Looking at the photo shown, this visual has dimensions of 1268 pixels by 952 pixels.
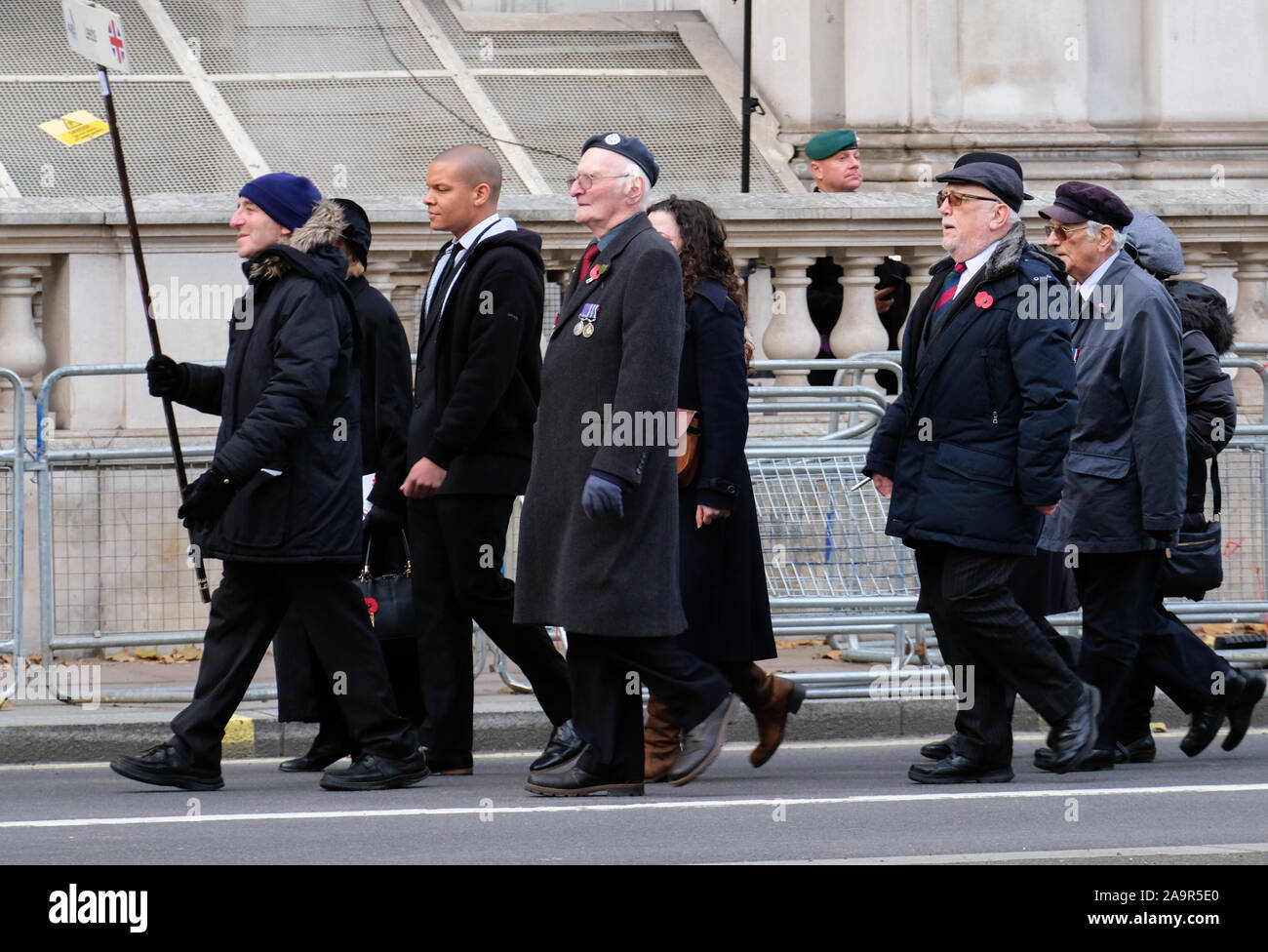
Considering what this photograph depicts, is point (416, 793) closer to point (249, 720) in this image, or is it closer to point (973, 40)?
point (249, 720)

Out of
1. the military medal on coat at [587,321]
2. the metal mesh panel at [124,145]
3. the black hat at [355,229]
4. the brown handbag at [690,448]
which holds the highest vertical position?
the metal mesh panel at [124,145]

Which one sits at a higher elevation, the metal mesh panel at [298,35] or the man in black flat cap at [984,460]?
the metal mesh panel at [298,35]

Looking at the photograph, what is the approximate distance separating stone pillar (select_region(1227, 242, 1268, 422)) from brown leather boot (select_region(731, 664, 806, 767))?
14.7ft

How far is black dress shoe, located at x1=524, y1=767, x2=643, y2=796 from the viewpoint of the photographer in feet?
26.2

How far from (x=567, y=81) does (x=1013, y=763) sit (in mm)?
8672

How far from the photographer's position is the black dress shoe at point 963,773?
8415 millimetres

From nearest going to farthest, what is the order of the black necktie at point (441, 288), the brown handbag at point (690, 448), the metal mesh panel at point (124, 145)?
the brown handbag at point (690, 448) → the black necktie at point (441, 288) → the metal mesh panel at point (124, 145)

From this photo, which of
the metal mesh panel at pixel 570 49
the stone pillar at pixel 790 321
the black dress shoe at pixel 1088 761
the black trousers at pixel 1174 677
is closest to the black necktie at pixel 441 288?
the black dress shoe at pixel 1088 761

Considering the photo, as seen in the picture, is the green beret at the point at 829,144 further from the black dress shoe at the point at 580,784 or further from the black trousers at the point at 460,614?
the black dress shoe at the point at 580,784

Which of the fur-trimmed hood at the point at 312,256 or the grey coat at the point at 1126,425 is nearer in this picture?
the fur-trimmed hood at the point at 312,256

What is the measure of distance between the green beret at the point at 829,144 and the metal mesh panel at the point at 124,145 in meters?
3.58

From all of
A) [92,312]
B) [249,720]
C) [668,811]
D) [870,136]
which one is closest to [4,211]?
[92,312]

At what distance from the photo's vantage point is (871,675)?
10.2 metres

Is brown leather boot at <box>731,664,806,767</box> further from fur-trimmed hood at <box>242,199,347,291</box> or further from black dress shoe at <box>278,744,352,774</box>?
fur-trimmed hood at <box>242,199,347,291</box>
